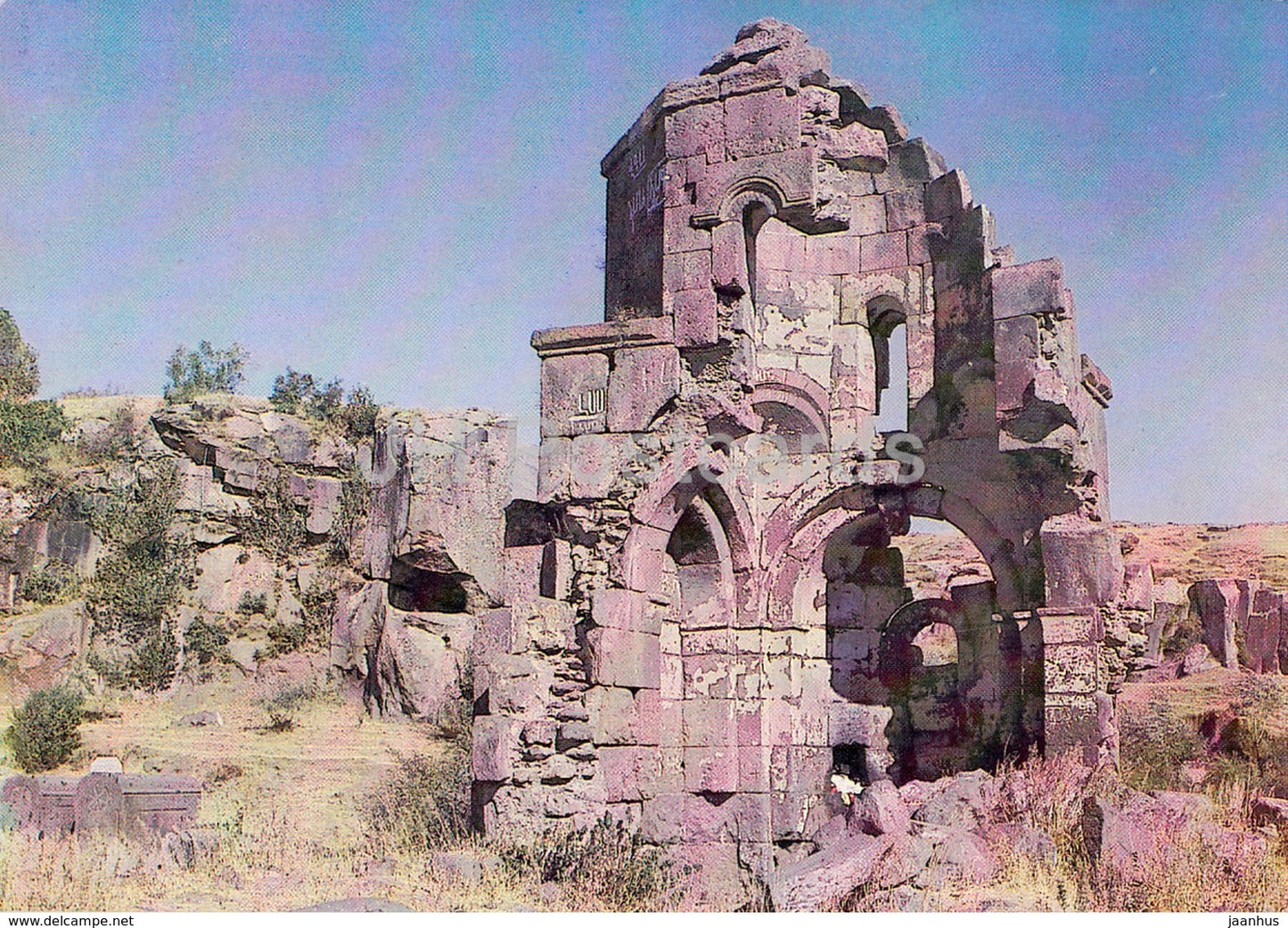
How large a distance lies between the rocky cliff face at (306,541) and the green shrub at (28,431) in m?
0.96

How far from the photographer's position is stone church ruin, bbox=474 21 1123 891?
424 inches

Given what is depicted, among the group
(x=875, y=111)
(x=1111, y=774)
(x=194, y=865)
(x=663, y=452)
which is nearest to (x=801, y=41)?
(x=875, y=111)

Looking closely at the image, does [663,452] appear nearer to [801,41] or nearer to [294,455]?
[801,41]

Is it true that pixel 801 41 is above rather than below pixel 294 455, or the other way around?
above

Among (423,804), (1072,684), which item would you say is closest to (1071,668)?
(1072,684)

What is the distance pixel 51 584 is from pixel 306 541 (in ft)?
12.7

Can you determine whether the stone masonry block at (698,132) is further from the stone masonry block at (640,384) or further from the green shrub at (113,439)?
the green shrub at (113,439)

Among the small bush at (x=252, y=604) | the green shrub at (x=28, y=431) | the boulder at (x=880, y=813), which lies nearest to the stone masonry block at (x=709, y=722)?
the boulder at (x=880, y=813)

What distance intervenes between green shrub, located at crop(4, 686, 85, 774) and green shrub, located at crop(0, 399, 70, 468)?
7462 millimetres

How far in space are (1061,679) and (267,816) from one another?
7696mm

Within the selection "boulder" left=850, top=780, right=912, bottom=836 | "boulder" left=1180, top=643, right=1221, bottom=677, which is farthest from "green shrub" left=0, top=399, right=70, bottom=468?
"boulder" left=1180, top=643, right=1221, bottom=677

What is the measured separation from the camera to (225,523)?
2080 cm

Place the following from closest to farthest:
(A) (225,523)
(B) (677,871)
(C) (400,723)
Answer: (B) (677,871), (C) (400,723), (A) (225,523)

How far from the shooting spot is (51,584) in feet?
64.1
